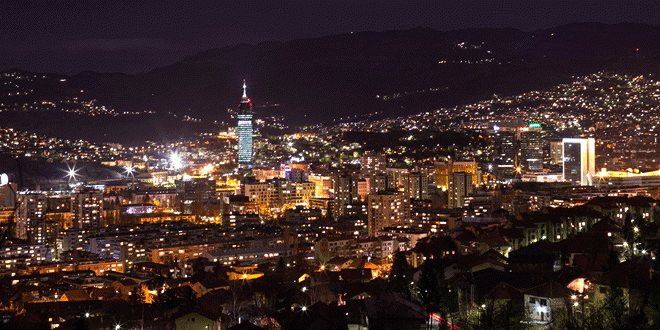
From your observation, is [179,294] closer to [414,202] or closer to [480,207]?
[480,207]

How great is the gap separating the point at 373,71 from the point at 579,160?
2555 inches

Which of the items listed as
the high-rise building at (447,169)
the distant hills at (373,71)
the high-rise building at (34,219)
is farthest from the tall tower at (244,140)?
the high-rise building at (34,219)

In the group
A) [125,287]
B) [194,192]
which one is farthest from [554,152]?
[125,287]

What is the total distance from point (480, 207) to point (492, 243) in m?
11.8

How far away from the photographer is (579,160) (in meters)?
33.4

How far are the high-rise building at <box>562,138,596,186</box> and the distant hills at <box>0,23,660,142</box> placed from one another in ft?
94.7

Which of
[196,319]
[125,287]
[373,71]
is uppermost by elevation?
[373,71]

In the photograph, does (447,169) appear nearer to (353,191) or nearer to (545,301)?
(353,191)

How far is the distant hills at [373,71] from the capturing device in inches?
2945

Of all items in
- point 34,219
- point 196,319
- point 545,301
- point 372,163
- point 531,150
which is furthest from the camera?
point 372,163

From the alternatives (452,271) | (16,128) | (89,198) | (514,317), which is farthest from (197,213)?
(16,128)

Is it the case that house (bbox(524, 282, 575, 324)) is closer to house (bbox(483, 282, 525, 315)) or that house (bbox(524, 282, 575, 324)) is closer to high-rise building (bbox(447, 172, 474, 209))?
house (bbox(483, 282, 525, 315))

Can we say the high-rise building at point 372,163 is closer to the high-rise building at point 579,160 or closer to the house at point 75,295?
the high-rise building at point 579,160

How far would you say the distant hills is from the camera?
245 ft
